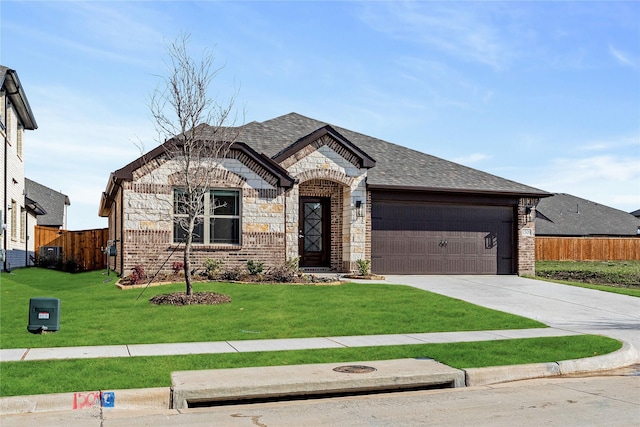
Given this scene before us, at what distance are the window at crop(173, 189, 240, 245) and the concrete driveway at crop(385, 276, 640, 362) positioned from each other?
5.18m

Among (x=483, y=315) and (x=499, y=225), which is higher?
(x=499, y=225)

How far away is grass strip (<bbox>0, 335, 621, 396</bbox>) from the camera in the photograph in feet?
25.2

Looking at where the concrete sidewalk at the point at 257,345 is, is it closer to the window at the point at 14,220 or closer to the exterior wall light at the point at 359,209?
the exterior wall light at the point at 359,209

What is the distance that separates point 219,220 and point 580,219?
4714 centimetres

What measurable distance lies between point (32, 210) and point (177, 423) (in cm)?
3122

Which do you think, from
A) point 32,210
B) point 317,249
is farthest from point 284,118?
point 32,210

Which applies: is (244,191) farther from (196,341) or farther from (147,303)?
(196,341)

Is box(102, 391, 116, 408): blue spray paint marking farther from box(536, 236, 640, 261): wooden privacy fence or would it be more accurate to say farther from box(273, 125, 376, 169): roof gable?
box(536, 236, 640, 261): wooden privacy fence

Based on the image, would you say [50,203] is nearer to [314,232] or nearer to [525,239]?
[314,232]

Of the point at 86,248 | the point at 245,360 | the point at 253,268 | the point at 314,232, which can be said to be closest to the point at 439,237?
the point at 314,232

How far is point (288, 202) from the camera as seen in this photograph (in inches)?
832

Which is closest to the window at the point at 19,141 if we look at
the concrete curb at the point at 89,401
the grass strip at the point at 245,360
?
the grass strip at the point at 245,360

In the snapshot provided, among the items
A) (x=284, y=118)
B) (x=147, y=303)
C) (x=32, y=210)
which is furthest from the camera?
(x=32, y=210)

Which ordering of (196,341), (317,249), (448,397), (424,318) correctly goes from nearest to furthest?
(448,397) < (196,341) < (424,318) < (317,249)
